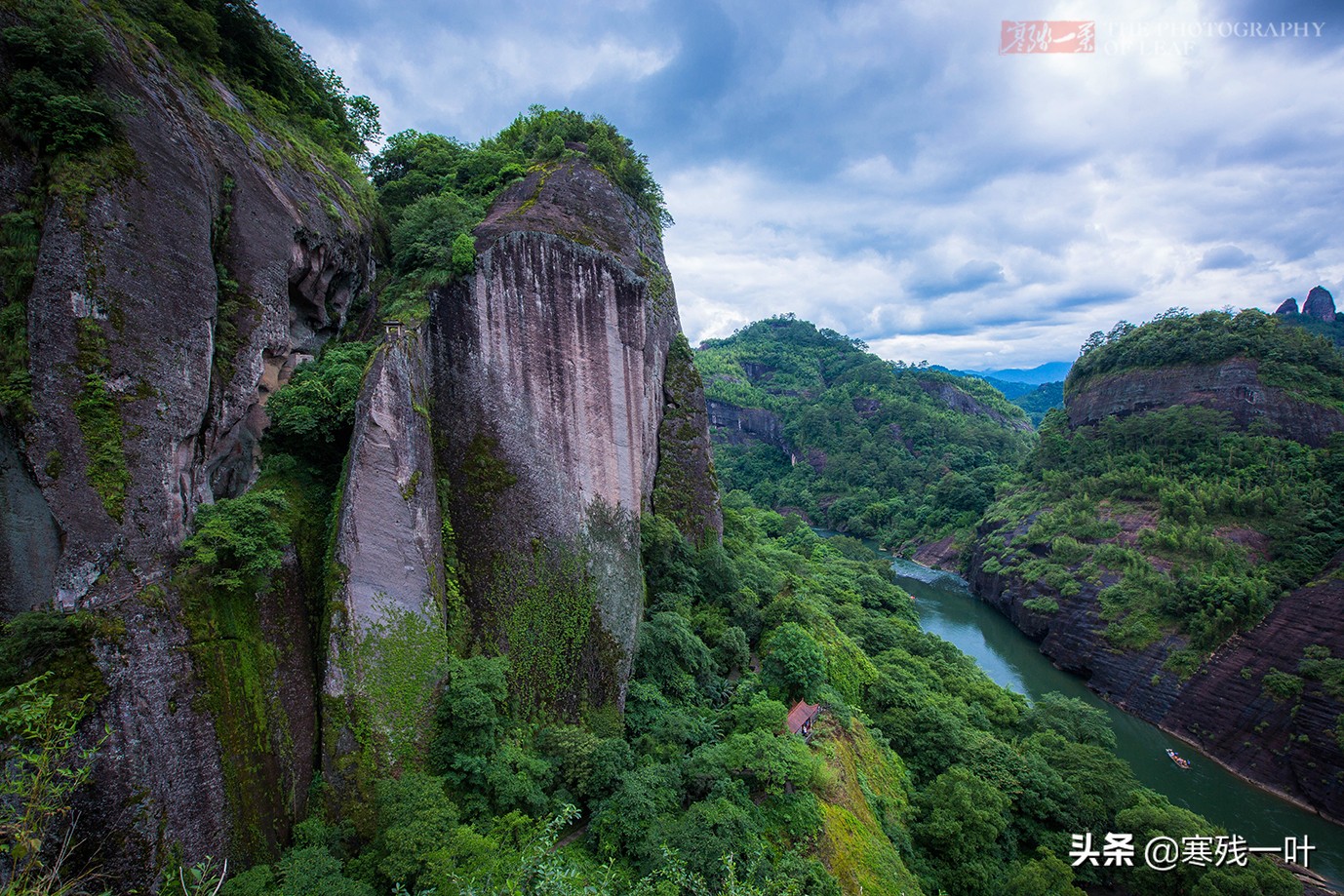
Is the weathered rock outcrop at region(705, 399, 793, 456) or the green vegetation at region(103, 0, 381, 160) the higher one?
the green vegetation at region(103, 0, 381, 160)

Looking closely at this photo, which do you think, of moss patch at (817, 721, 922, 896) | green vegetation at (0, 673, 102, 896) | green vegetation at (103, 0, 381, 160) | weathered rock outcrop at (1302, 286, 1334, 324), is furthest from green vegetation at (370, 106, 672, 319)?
weathered rock outcrop at (1302, 286, 1334, 324)

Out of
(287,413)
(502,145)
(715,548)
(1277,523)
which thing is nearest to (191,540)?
(287,413)

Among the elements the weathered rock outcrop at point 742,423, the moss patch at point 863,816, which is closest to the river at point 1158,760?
the moss patch at point 863,816

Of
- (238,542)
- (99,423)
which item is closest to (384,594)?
(238,542)

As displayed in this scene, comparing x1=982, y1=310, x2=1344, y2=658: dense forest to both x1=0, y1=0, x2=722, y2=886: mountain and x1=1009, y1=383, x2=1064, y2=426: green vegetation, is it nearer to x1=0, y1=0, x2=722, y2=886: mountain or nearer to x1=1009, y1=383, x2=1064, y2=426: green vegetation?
x1=0, y1=0, x2=722, y2=886: mountain

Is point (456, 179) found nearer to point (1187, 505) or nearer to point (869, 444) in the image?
point (1187, 505)

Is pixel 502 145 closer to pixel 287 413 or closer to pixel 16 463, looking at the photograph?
pixel 287 413
